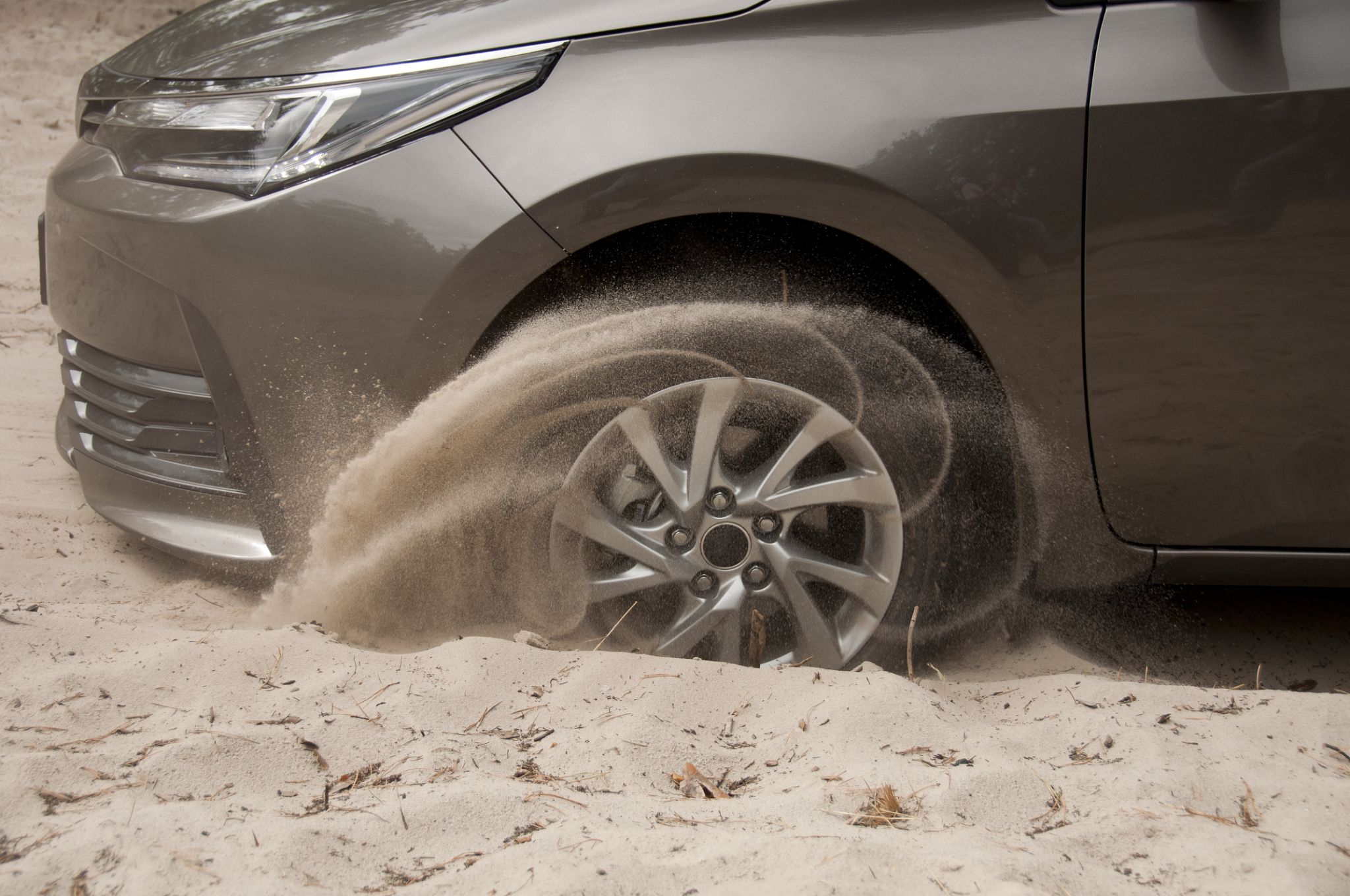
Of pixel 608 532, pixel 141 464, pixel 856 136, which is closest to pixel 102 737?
pixel 141 464

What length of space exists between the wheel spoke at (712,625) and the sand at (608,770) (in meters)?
0.09

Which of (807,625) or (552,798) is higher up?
(807,625)

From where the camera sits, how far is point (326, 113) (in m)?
1.84

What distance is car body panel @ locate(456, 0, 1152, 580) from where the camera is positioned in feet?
5.67

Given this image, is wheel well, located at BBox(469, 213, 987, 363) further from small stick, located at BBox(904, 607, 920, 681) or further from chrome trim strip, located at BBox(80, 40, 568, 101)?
small stick, located at BBox(904, 607, 920, 681)

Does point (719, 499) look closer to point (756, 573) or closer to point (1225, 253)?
point (756, 573)

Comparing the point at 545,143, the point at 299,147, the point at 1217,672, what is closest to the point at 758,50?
the point at 545,143

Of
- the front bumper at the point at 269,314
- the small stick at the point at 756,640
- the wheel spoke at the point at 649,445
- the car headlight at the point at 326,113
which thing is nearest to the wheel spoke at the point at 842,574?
the small stick at the point at 756,640

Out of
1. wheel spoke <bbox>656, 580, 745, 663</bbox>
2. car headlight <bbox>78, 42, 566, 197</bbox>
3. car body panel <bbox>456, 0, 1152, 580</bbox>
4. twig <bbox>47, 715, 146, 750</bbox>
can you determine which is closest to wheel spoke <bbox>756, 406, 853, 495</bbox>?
wheel spoke <bbox>656, 580, 745, 663</bbox>

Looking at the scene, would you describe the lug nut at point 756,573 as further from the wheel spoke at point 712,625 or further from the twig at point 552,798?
the twig at point 552,798

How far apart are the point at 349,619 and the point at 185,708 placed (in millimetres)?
436

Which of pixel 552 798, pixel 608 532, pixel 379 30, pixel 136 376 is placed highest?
pixel 379 30

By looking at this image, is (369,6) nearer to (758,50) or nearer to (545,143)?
(545,143)

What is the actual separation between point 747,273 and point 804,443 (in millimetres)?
352
